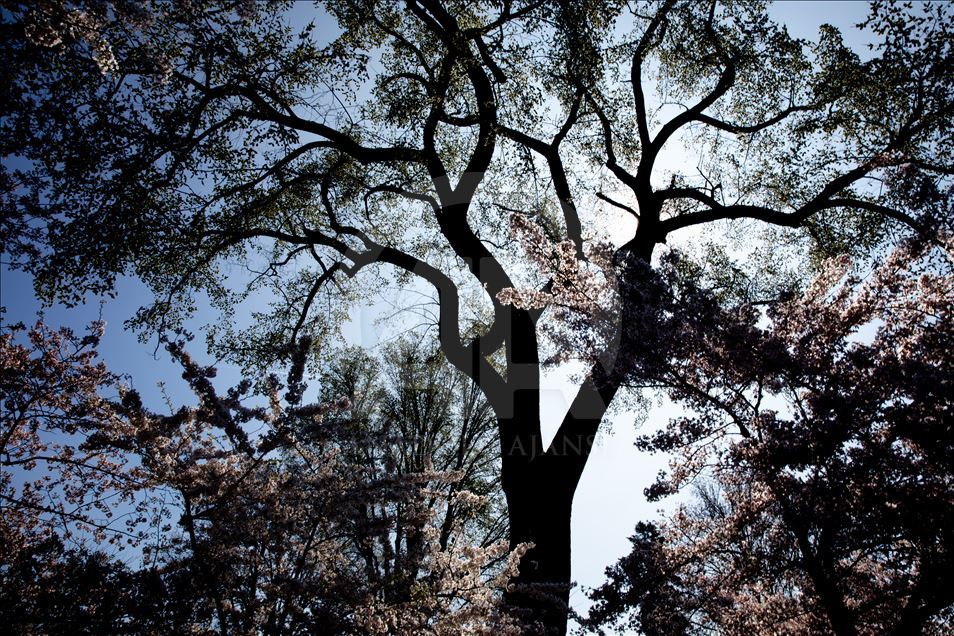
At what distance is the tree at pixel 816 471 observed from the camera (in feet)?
11.5

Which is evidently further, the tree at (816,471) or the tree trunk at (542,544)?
the tree trunk at (542,544)

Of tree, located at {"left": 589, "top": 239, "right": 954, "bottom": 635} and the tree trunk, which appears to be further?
the tree trunk

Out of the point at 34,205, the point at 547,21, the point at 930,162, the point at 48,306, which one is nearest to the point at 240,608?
the point at 34,205

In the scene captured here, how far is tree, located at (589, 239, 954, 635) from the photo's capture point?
11.5 feet

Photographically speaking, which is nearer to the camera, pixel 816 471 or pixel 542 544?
pixel 816 471

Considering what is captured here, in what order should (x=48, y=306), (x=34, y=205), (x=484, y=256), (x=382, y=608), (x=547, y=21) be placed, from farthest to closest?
(x=484, y=256), (x=547, y=21), (x=48, y=306), (x=34, y=205), (x=382, y=608)

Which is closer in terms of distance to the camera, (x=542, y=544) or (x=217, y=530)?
(x=217, y=530)

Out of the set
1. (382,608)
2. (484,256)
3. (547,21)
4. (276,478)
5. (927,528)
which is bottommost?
(382,608)

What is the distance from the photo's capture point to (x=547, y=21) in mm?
7742

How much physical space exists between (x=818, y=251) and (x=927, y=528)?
24.1ft

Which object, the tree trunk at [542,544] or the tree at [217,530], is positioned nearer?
the tree at [217,530]

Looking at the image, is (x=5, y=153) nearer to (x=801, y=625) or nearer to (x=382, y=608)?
(x=382, y=608)

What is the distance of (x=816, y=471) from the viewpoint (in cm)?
383

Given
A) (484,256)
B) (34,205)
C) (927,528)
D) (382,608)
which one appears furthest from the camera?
(484,256)
